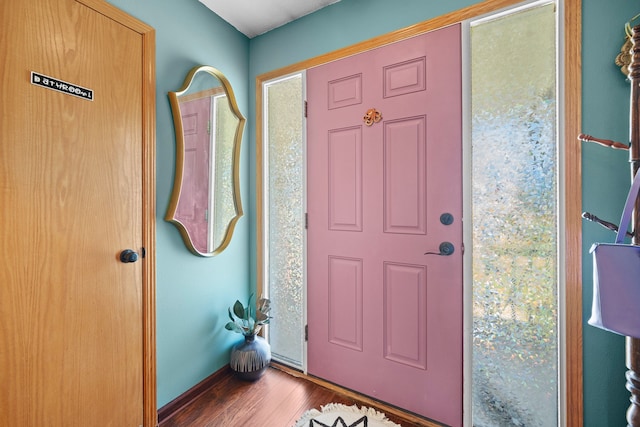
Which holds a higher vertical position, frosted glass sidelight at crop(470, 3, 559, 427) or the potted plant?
frosted glass sidelight at crop(470, 3, 559, 427)

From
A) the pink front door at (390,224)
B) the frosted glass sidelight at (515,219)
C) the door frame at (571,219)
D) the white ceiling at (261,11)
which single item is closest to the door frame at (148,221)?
the white ceiling at (261,11)

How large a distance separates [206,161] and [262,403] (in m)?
1.51

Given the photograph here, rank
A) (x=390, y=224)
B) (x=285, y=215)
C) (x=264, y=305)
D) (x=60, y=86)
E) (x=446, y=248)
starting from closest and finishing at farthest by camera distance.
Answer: (x=60, y=86)
(x=446, y=248)
(x=390, y=224)
(x=264, y=305)
(x=285, y=215)

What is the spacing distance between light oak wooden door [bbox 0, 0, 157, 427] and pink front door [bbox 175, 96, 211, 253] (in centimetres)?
19

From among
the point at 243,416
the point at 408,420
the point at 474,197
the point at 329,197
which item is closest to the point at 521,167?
the point at 474,197

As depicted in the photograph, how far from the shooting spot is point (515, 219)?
1.31 metres

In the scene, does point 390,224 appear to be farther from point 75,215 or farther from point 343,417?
point 75,215

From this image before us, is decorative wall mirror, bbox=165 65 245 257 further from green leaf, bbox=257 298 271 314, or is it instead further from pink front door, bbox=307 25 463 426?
pink front door, bbox=307 25 463 426

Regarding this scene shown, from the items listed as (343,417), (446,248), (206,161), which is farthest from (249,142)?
(343,417)

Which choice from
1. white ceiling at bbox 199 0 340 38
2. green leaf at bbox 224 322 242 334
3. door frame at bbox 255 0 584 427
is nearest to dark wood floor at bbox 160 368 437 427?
green leaf at bbox 224 322 242 334

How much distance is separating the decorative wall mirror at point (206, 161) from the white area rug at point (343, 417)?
1109 mm

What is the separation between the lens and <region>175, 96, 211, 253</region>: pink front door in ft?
5.25

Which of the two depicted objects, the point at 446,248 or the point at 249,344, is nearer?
the point at 446,248

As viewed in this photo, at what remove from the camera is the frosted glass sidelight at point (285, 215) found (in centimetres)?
194
